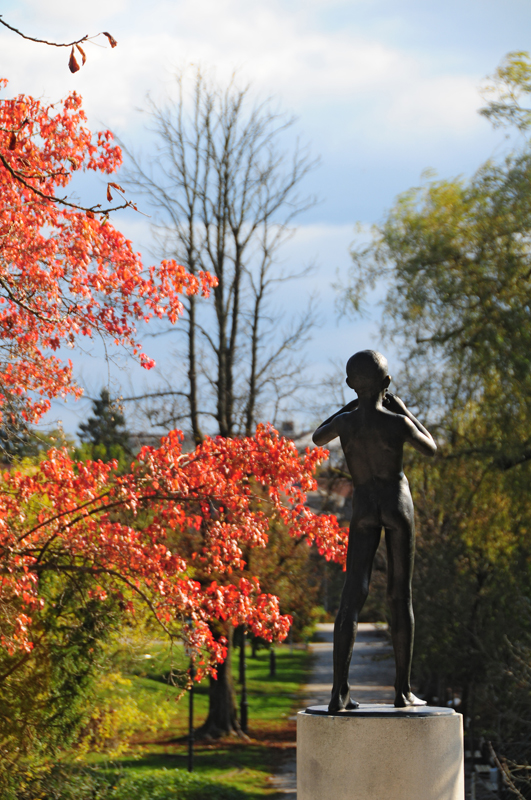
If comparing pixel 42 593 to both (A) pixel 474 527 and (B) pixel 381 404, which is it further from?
(A) pixel 474 527

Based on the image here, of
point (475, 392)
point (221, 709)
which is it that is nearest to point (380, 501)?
point (475, 392)

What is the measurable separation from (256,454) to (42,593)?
3.77 m

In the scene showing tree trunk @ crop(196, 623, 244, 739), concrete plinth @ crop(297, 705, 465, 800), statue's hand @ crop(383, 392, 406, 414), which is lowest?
tree trunk @ crop(196, 623, 244, 739)

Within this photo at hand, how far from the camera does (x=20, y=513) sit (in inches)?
364

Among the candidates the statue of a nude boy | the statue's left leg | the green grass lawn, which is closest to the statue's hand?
the statue of a nude boy

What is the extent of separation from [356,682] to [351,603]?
100 ft

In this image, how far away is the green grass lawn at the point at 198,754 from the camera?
48.4 ft

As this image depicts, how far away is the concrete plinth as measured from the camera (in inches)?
221

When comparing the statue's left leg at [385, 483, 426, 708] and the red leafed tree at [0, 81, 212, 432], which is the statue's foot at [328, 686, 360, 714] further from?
the red leafed tree at [0, 81, 212, 432]

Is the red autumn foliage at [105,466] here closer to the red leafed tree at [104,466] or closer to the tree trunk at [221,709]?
the red leafed tree at [104,466]

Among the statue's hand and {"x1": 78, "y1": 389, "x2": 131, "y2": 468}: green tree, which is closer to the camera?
the statue's hand

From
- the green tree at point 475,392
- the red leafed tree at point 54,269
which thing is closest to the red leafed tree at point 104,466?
the red leafed tree at point 54,269

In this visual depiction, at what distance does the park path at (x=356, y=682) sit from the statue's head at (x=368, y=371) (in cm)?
1172

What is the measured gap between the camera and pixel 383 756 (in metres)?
5.61
